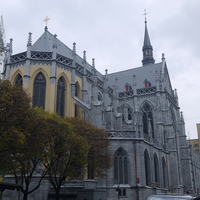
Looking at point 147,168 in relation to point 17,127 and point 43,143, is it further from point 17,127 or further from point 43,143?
point 17,127

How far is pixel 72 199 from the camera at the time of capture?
27.1 m

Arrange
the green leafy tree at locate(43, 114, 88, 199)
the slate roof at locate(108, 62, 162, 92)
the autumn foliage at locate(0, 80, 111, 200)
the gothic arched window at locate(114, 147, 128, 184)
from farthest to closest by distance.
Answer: the slate roof at locate(108, 62, 162, 92) < the gothic arched window at locate(114, 147, 128, 184) < the green leafy tree at locate(43, 114, 88, 199) < the autumn foliage at locate(0, 80, 111, 200)

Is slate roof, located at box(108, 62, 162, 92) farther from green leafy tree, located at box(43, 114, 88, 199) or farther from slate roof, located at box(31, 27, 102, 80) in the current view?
green leafy tree, located at box(43, 114, 88, 199)

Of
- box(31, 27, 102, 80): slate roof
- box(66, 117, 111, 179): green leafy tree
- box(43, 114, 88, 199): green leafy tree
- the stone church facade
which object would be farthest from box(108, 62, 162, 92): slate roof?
box(43, 114, 88, 199): green leafy tree

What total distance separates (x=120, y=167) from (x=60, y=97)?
11490 mm

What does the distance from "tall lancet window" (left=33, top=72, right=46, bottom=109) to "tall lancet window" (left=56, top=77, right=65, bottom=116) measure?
183 cm

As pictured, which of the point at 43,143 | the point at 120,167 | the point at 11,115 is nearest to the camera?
the point at 11,115

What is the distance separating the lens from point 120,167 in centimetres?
3180

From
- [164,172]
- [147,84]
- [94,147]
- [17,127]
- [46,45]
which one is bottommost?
[164,172]

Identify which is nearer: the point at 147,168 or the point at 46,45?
the point at 147,168

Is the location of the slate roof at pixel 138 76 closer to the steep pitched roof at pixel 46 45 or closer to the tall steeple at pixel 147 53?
the tall steeple at pixel 147 53

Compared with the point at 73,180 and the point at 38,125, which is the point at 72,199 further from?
the point at 38,125

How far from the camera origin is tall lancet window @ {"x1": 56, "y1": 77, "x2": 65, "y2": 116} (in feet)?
116

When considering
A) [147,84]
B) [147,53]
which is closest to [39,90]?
[147,84]
